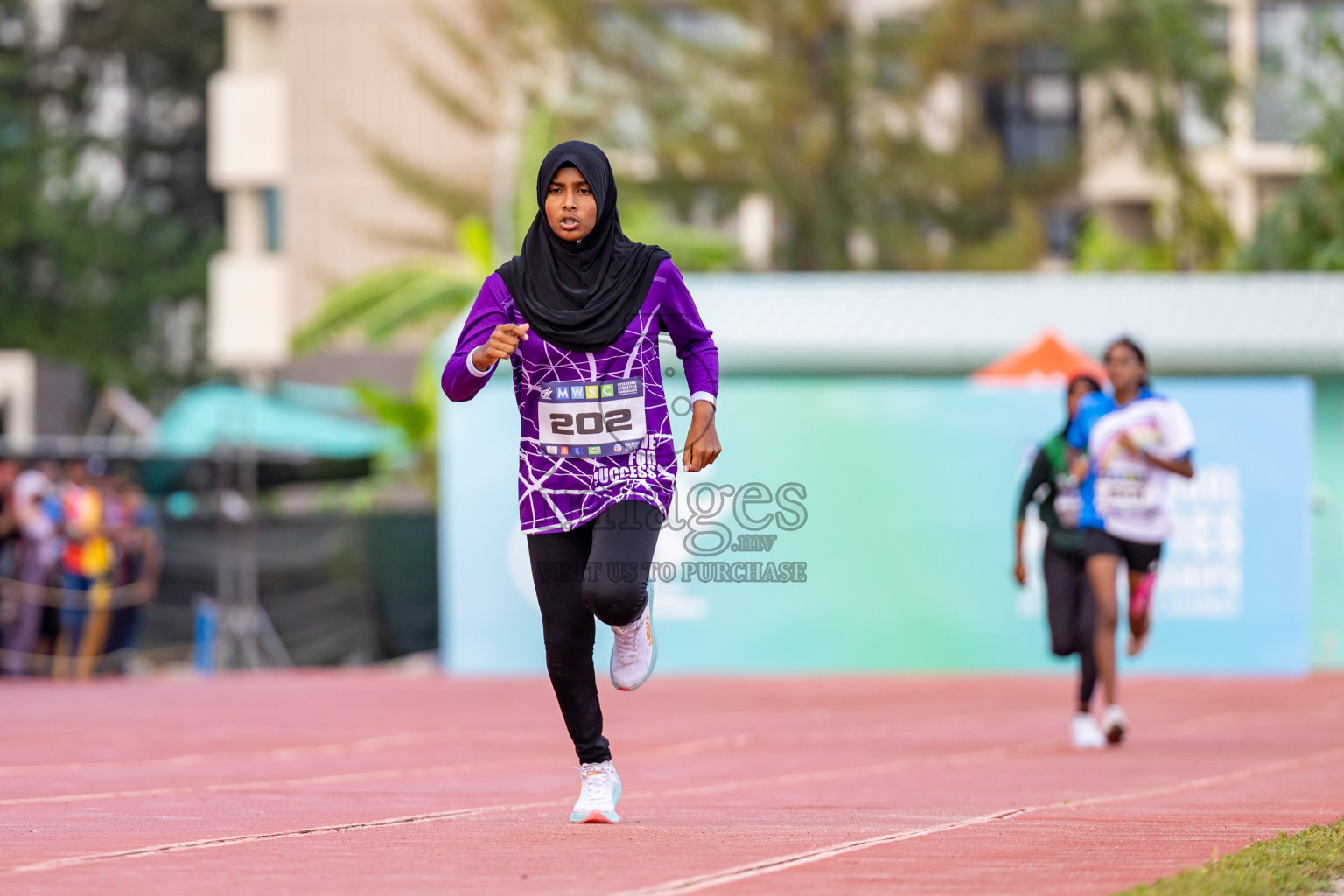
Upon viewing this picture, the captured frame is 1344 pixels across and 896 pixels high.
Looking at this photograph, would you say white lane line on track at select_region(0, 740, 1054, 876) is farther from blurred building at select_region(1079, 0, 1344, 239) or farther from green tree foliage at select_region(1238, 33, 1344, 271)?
blurred building at select_region(1079, 0, 1344, 239)

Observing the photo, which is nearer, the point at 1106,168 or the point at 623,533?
the point at 623,533

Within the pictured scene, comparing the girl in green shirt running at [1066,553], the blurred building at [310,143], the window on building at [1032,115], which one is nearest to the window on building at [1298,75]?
the window on building at [1032,115]

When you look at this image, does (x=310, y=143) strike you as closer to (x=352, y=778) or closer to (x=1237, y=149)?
(x=1237, y=149)

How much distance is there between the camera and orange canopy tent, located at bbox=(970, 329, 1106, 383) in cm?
1936

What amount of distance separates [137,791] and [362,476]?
67.6 ft

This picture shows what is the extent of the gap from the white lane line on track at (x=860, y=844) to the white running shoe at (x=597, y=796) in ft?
2.84

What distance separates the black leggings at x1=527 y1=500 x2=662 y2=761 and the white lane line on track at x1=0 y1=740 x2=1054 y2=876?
2.00ft

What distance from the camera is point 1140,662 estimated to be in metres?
19.2

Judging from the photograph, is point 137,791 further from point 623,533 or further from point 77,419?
point 77,419

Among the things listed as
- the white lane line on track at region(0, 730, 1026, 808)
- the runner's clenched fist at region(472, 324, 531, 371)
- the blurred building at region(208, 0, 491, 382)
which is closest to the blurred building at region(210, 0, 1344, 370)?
the blurred building at region(208, 0, 491, 382)

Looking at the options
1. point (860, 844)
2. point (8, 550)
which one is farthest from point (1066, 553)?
point (8, 550)

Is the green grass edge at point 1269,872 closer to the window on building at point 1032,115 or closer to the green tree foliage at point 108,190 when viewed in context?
the window on building at point 1032,115

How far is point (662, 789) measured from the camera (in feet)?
29.0

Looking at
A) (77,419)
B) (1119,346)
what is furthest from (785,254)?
(1119,346)
